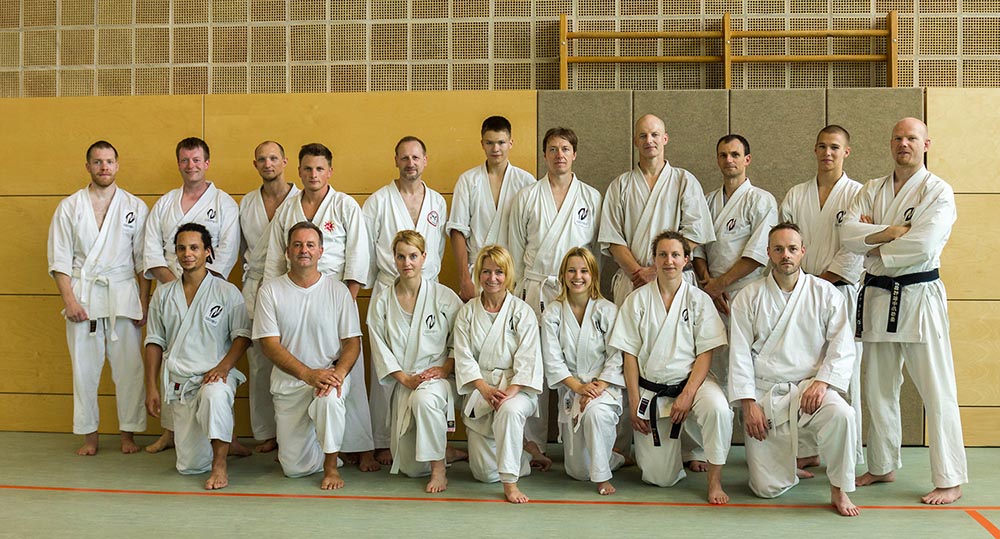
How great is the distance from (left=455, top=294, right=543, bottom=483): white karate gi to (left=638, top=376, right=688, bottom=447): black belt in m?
0.55

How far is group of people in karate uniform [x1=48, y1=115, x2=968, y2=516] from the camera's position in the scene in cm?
415

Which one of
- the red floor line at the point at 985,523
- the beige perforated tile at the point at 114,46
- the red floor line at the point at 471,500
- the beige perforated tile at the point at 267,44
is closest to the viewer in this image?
the red floor line at the point at 985,523

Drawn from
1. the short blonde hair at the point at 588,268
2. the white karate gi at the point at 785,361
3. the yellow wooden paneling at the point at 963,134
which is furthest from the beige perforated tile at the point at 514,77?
the yellow wooden paneling at the point at 963,134

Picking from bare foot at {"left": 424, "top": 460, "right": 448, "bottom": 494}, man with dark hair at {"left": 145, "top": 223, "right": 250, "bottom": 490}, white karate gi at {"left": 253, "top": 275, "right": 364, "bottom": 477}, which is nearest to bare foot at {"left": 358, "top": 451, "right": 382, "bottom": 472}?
white karate gi at {"left": 253, "top": 275, "right": 364, "bottom": 477}

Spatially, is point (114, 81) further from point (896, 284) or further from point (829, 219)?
point (896, 284)

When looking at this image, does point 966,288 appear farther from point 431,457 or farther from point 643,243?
point 431,457

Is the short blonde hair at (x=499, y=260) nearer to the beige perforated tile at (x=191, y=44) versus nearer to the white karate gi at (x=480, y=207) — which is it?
the white karate gi at (x=480, y=207)

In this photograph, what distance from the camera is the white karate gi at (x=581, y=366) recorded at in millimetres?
4352

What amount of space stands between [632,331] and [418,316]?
115 centimetres

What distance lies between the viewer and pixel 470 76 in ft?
20.3

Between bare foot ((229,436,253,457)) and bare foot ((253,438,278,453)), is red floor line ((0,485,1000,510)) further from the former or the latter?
bare foot ((253,438,278,453))

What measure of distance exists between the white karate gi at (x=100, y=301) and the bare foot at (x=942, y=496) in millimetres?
4486

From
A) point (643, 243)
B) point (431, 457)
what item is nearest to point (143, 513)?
point (431, 457)

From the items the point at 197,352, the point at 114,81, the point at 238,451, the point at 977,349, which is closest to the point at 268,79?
the point at 114,81
